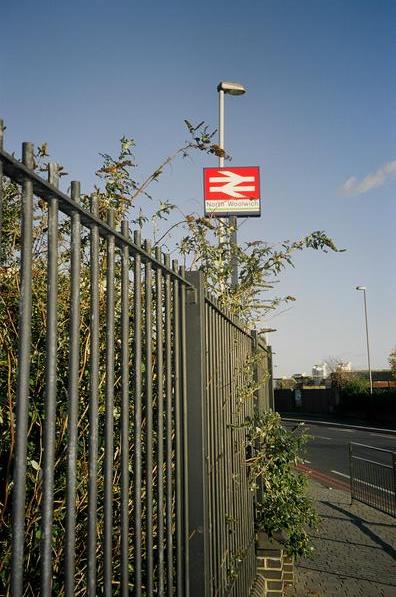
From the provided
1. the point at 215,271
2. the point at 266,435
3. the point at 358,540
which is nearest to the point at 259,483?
the point at 266,435

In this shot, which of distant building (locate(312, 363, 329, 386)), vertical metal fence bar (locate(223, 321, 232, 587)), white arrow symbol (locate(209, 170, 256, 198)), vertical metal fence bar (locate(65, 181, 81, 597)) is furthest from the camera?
distant building (locate(312, 363, 329, 386))

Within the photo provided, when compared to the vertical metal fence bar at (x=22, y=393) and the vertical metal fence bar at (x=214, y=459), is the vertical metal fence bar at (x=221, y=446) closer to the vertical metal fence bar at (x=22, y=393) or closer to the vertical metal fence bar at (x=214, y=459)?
the vertical metal fence bar at (x=214, y=459)

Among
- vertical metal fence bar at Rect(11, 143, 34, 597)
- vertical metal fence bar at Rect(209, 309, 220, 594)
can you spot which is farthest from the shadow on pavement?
vertical metal fence bar at Rect(11, 143, 34, 597)

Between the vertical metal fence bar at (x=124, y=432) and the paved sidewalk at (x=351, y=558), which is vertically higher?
the vertical metal fence bar at (x=124, y=432)

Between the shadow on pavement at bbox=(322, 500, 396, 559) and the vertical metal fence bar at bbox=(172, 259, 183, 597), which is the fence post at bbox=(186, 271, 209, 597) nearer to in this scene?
the vertical metal fence bar at bbox=(172, 259, 183, 597)

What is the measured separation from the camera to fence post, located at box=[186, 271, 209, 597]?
259cm

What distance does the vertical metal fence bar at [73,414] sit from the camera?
1479 mm

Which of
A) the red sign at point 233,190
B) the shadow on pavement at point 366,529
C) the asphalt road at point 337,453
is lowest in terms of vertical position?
the asphalt road at point 337,453

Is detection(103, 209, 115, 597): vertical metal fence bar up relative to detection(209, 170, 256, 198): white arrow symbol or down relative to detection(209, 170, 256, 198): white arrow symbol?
down

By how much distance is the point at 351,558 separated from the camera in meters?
6.34

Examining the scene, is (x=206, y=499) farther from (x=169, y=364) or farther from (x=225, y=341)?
(x=225, y=341)

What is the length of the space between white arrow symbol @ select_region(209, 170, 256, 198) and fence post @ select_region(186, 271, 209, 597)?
876 cm

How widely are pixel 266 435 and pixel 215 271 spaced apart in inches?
60.0

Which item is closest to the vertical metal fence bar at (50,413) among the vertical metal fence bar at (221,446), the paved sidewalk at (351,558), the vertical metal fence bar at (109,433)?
the vertical metal fence bar at (109,433)
